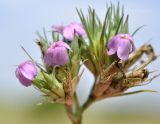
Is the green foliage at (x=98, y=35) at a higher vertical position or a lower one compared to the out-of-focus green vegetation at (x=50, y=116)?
higher

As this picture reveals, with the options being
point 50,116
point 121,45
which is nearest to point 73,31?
point 121,45

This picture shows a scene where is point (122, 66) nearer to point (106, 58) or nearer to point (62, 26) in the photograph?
point (106, 58)

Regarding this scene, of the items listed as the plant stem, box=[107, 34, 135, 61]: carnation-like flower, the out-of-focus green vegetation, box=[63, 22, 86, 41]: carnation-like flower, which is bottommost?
the out-of-focus green vegetation

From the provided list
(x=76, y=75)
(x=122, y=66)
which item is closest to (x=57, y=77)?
(x=76, y=75)

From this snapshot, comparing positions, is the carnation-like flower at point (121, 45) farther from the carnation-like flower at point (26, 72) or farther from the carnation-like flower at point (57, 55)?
the carnation-like flower at point (26, 72)

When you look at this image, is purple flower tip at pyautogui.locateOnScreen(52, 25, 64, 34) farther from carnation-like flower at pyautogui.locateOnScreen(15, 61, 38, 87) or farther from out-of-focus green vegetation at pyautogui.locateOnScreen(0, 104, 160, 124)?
out-of-focus green vegetation at pyautogui.locateOnScreen(0, 104, 160, 124)

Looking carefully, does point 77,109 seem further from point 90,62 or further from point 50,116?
point 50,116

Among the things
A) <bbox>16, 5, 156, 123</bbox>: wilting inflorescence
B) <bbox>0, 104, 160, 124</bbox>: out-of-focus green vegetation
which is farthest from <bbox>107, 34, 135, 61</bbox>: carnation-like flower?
<bbox>0, 104, 160, 124</bbox>: out-of-focus green vegetation

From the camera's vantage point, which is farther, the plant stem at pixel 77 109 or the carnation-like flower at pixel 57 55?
the plant stem at pixel 77 109

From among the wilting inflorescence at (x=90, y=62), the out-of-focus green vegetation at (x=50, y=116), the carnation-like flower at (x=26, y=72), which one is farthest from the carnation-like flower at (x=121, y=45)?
the out-of-focus green vegetation at (x=50, y=116)
